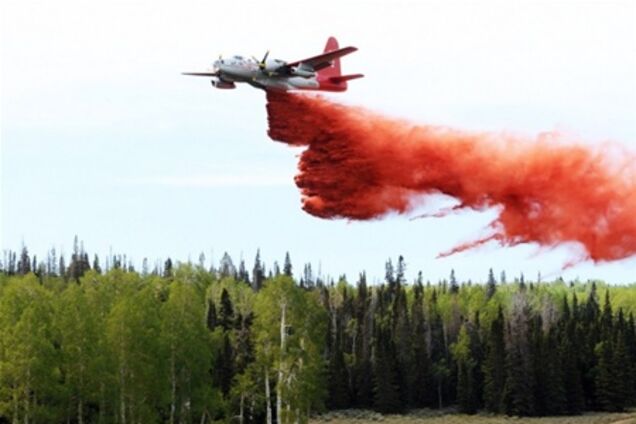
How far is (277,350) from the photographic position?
57.0 metres

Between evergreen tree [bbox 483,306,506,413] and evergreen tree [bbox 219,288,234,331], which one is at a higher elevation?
evergreen tree [bbox 219,288,234,331]

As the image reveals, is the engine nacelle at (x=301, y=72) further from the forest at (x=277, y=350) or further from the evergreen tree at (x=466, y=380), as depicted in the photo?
the evergreen tree at (x=466, y=380)

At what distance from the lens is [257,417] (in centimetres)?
7012

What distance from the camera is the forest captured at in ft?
171

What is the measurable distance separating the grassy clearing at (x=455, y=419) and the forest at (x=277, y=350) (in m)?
1.77

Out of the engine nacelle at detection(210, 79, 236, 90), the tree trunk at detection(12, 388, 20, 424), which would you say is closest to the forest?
the tree trunk at detection(12, 388, 20, 424)

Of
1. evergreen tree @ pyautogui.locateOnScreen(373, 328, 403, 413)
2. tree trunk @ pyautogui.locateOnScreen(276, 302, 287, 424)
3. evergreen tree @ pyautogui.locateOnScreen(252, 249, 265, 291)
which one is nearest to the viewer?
tree trunk @ pyautogui.locateOnScreen(276, 302, 287, 424)

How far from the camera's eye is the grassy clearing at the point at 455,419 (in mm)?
91125

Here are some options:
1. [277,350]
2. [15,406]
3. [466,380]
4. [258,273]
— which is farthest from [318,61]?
[258,273]

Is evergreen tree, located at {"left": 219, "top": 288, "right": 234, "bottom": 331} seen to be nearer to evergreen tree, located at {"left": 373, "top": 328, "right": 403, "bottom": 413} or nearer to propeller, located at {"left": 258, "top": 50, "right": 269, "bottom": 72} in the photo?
evergreen tree, located at {"left": 373, "top": 328, "right": 403, "bottom": 413}

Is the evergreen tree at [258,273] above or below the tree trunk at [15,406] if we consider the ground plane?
above

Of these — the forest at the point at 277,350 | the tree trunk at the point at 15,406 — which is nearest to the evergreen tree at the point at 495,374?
the forest at the point at 277,350

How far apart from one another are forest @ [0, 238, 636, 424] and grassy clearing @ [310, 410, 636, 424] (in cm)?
177

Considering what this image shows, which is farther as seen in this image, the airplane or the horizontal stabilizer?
the horizontal stabilizer
